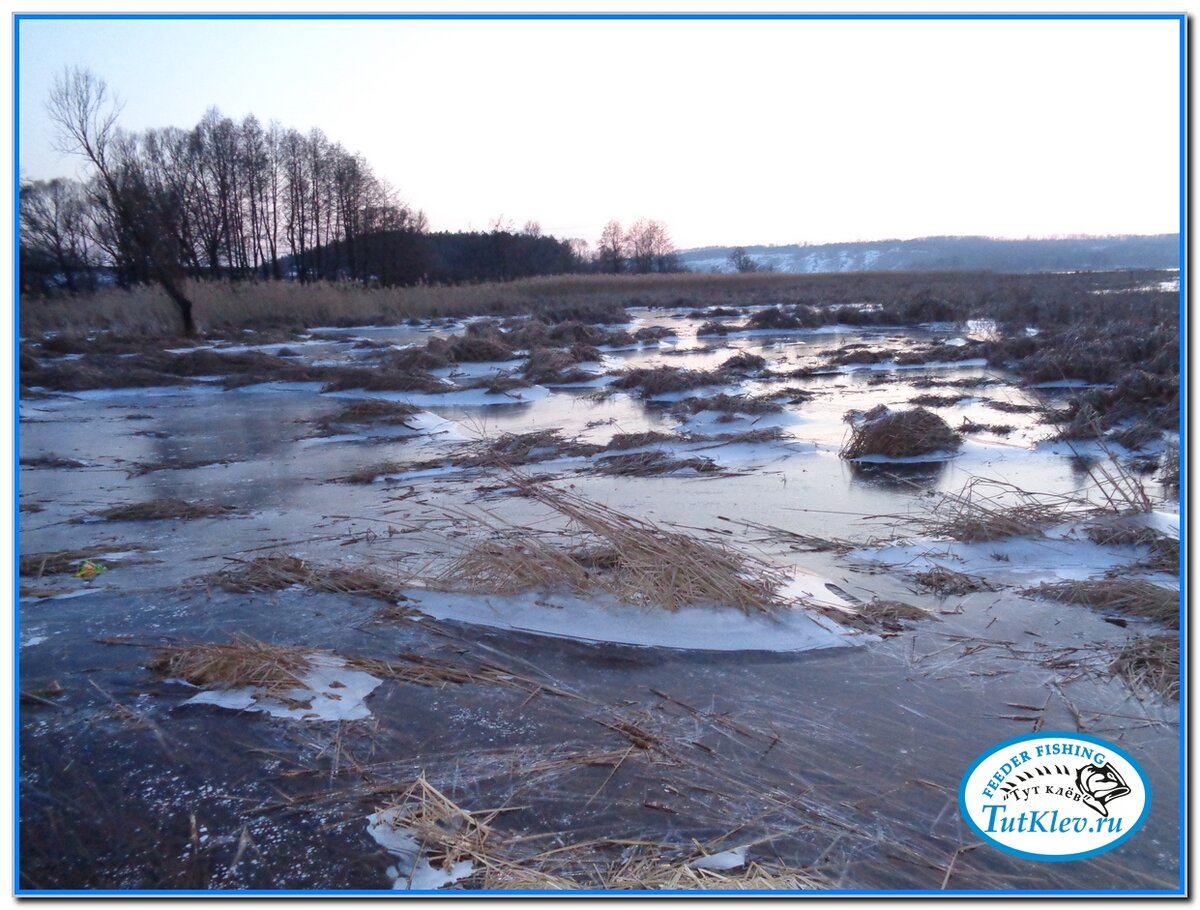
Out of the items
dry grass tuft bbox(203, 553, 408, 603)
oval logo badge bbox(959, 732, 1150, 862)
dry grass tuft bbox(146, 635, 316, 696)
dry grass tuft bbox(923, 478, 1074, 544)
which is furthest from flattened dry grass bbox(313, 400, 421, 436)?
oval logo badge bbox(959, 732, 1150, 862)

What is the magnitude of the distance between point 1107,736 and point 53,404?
37.8ft

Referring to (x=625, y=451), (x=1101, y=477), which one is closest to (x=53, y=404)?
(x=625, y=451)

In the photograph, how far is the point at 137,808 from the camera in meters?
2.40

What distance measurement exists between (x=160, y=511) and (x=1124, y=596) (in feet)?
17.5

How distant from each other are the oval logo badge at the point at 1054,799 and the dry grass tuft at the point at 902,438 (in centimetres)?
561

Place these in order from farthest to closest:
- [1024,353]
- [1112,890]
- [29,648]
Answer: [1024,353] < [29,648] < [1112,890]

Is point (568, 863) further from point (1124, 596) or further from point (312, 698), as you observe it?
point (1124, 596)

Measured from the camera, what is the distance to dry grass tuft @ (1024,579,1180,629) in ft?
12.8

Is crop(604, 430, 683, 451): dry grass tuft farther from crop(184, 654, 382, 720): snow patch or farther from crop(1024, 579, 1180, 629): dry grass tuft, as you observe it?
crop(184, 654, 382, 720): snow patch

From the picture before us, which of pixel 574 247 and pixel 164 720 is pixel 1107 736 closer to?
pixel 164 720

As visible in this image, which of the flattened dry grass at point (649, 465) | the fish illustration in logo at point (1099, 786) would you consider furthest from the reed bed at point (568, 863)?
the flattened dry grass at point (649, 465)

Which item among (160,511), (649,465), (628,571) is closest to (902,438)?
(649,465)

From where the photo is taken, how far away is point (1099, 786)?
6.82 ft

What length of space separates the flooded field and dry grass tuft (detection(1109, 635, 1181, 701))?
1cm
